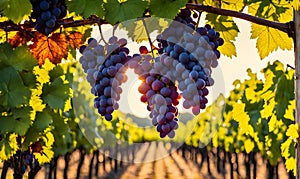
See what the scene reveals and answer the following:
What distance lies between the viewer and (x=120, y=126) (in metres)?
18.1

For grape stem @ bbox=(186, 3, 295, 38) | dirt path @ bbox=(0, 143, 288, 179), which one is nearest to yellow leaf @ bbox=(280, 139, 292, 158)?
grape stem @ bbox=(186, 3, 295, 38)

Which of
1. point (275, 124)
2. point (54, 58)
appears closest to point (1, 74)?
point (54, 58)

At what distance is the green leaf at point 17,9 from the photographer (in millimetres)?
2174

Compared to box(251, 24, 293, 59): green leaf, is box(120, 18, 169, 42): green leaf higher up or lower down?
lower down

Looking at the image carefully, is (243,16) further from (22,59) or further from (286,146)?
(286,146)

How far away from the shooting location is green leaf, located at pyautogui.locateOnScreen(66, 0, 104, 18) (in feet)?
6.81

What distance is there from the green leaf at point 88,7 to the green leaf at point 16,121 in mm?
934

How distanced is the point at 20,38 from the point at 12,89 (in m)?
0.24

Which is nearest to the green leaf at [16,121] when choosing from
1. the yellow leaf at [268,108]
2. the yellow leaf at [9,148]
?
the yellow leaf at [9,148]

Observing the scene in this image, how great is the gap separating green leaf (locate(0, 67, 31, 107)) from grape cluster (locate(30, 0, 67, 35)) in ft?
1.15

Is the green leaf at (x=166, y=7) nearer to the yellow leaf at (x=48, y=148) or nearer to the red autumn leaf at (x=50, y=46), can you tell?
the red autumn leaf at (x=50, y=46)

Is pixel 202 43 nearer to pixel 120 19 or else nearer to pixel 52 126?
pixel 120 19

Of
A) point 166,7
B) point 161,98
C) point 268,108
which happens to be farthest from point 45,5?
point 268,108

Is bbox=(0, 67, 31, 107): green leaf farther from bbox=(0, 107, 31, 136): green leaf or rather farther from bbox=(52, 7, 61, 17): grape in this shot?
bbox=(52, 7, 61, 17): grape
